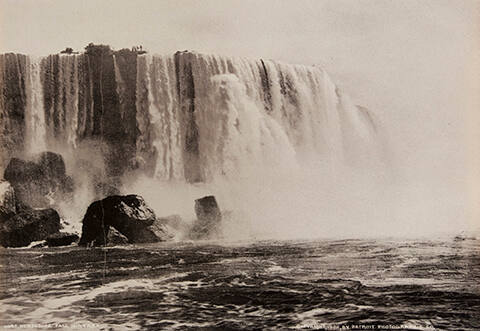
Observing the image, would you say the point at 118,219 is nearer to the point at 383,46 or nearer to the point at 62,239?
the point at 62,239

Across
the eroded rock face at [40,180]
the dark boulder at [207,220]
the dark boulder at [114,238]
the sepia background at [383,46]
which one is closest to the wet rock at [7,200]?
the eroded rock face at [40,180]

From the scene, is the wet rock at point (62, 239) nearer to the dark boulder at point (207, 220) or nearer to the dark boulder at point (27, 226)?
the dark boulder at point (27, 226)

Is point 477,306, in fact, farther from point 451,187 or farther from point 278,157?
point 278,157

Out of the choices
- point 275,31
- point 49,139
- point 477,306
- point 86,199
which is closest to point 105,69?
point 49,139

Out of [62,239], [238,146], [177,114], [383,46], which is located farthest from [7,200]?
[383,46]

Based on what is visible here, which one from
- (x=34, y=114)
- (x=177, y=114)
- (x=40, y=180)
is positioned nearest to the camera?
(x=40, y=180)

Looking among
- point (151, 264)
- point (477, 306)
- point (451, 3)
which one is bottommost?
point (477, 306)
